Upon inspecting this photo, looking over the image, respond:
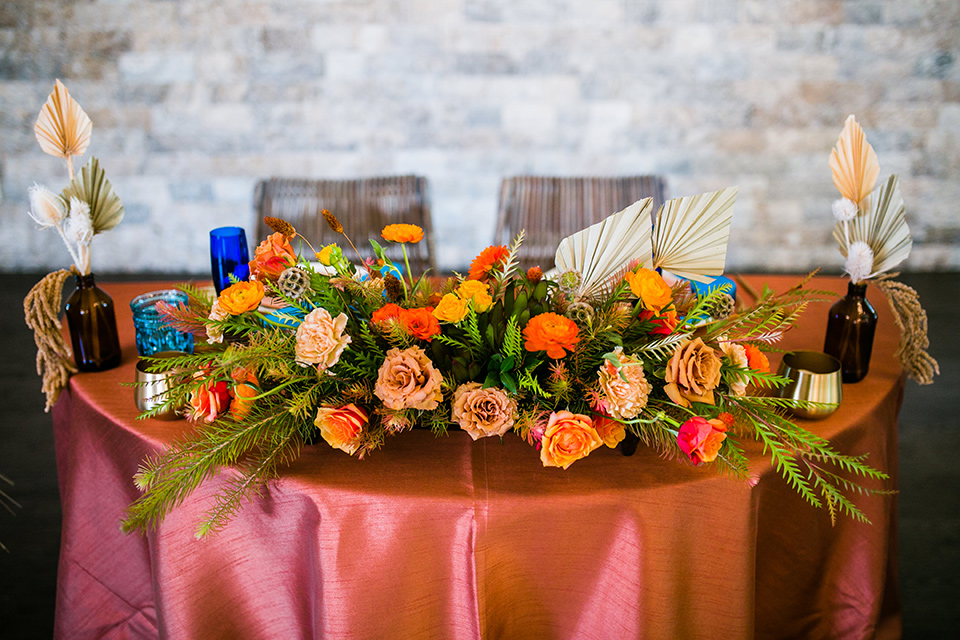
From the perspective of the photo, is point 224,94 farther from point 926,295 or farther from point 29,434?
point 926,295

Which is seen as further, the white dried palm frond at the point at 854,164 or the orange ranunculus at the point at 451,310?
the white dried palm frond at the point at 854,164

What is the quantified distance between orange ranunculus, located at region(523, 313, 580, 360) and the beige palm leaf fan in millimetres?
775

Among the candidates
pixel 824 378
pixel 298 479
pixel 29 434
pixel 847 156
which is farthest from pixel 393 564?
pixel 29 434

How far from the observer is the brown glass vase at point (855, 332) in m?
1.05

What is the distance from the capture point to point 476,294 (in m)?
0.77

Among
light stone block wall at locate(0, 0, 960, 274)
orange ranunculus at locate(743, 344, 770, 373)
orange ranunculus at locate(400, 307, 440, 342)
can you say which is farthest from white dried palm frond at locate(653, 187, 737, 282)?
→ light stone block wall at locate(0, 0, 960, 274)

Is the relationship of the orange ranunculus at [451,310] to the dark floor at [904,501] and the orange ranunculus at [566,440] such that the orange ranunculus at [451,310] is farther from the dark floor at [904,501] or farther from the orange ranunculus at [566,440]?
the dark floor at [904,501]

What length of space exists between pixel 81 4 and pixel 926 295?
168 inches

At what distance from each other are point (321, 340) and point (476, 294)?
184 millimetres

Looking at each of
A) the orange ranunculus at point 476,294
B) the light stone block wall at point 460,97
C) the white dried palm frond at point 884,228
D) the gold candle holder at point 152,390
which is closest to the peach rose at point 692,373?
the orange ranunculus at point 476,294

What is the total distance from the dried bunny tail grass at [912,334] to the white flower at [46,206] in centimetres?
129

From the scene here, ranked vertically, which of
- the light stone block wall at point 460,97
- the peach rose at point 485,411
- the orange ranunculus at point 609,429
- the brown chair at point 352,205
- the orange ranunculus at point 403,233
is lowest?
the orange ranunculus at point 609,429

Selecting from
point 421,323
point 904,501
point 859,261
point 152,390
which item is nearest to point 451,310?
point 421,323

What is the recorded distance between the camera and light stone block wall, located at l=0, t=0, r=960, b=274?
10.1 ft
